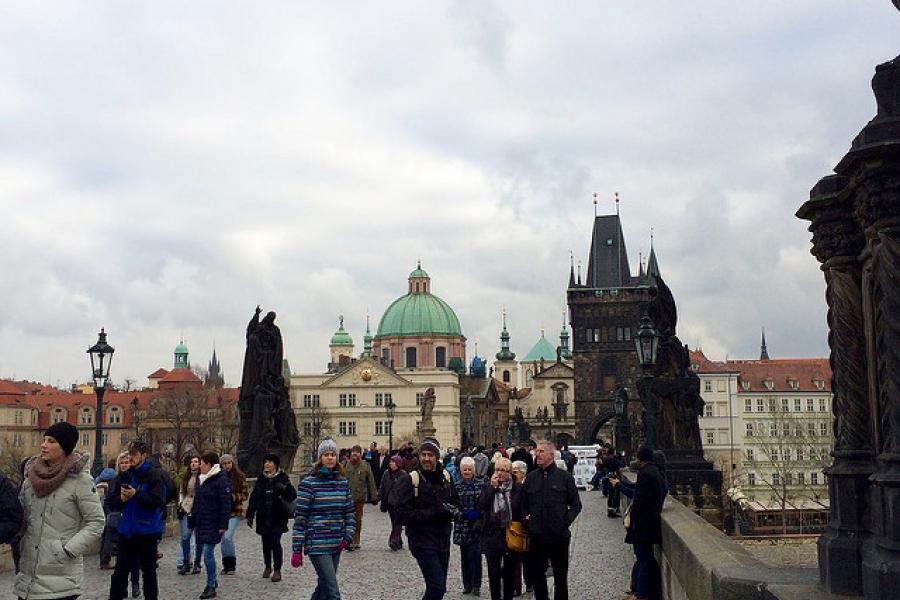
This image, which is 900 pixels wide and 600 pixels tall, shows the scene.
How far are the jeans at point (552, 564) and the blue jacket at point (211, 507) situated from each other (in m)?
4.36

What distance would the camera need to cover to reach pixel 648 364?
16750 millimetres

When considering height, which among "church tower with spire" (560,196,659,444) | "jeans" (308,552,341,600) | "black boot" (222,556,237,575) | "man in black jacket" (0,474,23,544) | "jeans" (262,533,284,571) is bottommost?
"black boot" (222,556,237,575)

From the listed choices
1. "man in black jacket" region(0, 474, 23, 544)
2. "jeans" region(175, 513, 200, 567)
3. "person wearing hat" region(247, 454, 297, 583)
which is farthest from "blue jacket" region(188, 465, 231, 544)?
"man in black jacket" region(0, 474, 23, 544)

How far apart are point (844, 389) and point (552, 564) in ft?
13.8

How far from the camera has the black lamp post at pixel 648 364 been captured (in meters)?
16.6

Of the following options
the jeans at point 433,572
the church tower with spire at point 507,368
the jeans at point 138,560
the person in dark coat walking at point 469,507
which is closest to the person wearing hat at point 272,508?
the person in dark coat walking at point 469,507

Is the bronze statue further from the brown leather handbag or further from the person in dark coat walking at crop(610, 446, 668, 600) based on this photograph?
the brown leather handbag

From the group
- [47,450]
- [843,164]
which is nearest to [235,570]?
[47,450]

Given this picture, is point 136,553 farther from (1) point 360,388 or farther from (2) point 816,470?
(1) point 360,388

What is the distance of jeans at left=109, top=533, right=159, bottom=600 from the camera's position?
9.91 meters

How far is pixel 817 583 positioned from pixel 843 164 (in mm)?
2132

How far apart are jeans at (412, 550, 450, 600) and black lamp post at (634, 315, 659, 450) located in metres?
7.98

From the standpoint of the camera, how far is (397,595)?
38.0 feet

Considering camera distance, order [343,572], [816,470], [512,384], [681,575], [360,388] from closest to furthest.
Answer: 1. [681,575]
2. [343,572]
3. [816,470]
4. [360,388]
5. [512,384]
